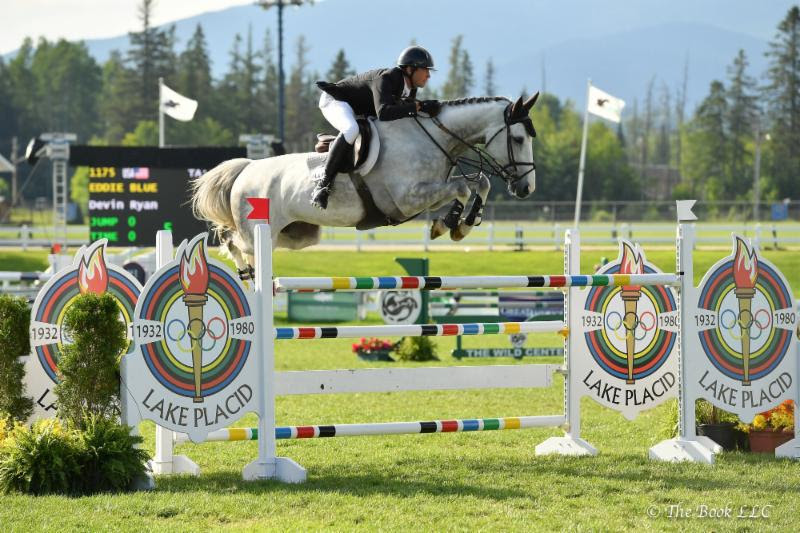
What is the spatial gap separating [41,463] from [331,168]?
8.26ft

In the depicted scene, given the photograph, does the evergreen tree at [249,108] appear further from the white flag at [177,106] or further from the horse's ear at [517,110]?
the horse's ear at [517,110]

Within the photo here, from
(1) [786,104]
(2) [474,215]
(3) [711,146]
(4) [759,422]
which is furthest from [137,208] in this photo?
(3) [711,146]

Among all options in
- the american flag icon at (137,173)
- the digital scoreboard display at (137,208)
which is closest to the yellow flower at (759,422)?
the digital scoreboard display at (137,208)

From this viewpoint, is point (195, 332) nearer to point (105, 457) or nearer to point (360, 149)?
point (105, 457)

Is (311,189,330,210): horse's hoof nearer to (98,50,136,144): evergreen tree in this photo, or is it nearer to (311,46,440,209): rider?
(311,46,440,209): rider

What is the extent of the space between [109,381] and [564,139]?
226 feet

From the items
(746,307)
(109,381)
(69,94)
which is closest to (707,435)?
(746,307)

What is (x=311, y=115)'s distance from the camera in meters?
78.1

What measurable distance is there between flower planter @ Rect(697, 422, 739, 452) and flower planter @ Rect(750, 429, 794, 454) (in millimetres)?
103

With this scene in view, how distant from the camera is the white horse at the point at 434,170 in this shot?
666 cm

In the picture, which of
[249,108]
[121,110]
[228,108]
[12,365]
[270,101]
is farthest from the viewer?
[270,101]

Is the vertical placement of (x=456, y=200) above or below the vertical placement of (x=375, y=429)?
above

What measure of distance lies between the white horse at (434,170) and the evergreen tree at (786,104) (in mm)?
61857

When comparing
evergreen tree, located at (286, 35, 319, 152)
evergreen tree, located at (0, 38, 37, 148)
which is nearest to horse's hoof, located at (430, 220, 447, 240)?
evergreen tree, located at (286, 35, 319, 152)
